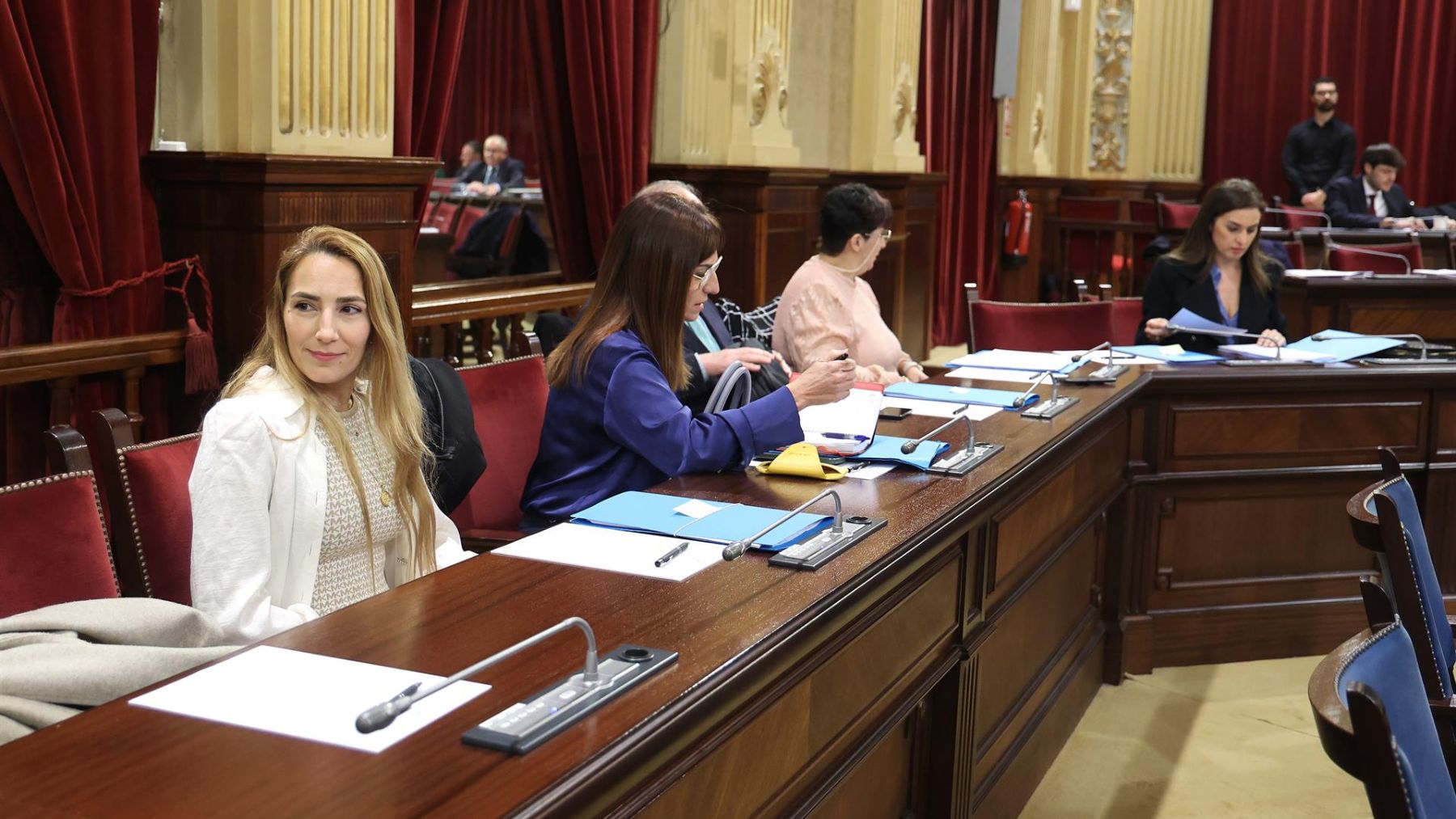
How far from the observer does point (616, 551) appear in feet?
6.89

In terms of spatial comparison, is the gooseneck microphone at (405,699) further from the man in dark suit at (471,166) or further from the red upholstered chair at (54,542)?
the man in dark suit at (471,166)

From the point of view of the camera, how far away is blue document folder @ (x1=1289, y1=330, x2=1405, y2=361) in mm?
4395

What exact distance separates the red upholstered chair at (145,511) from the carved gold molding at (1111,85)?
10143 millimetres

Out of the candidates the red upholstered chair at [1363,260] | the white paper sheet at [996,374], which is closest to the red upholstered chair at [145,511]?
the white paper sheet at [996,374]

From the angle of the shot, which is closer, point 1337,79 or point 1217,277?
point 1217,277

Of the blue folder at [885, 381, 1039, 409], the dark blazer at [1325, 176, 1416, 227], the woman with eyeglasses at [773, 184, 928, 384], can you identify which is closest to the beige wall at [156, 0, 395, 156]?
the woman with eyeglasses at [773, 184, 928, 384]

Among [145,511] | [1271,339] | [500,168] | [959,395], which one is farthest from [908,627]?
[500,168]

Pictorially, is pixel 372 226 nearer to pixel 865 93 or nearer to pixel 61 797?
pixel 61 797

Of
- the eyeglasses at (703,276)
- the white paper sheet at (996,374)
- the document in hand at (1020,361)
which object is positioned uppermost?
the eyeglasses at (703,276)

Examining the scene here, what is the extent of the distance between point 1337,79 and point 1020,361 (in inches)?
361

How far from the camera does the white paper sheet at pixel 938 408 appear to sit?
10.9ft

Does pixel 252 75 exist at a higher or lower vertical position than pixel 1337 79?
lower

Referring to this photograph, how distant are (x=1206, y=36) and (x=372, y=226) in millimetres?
9613

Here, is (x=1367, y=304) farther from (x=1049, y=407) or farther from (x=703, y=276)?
(x=703, y=276)
